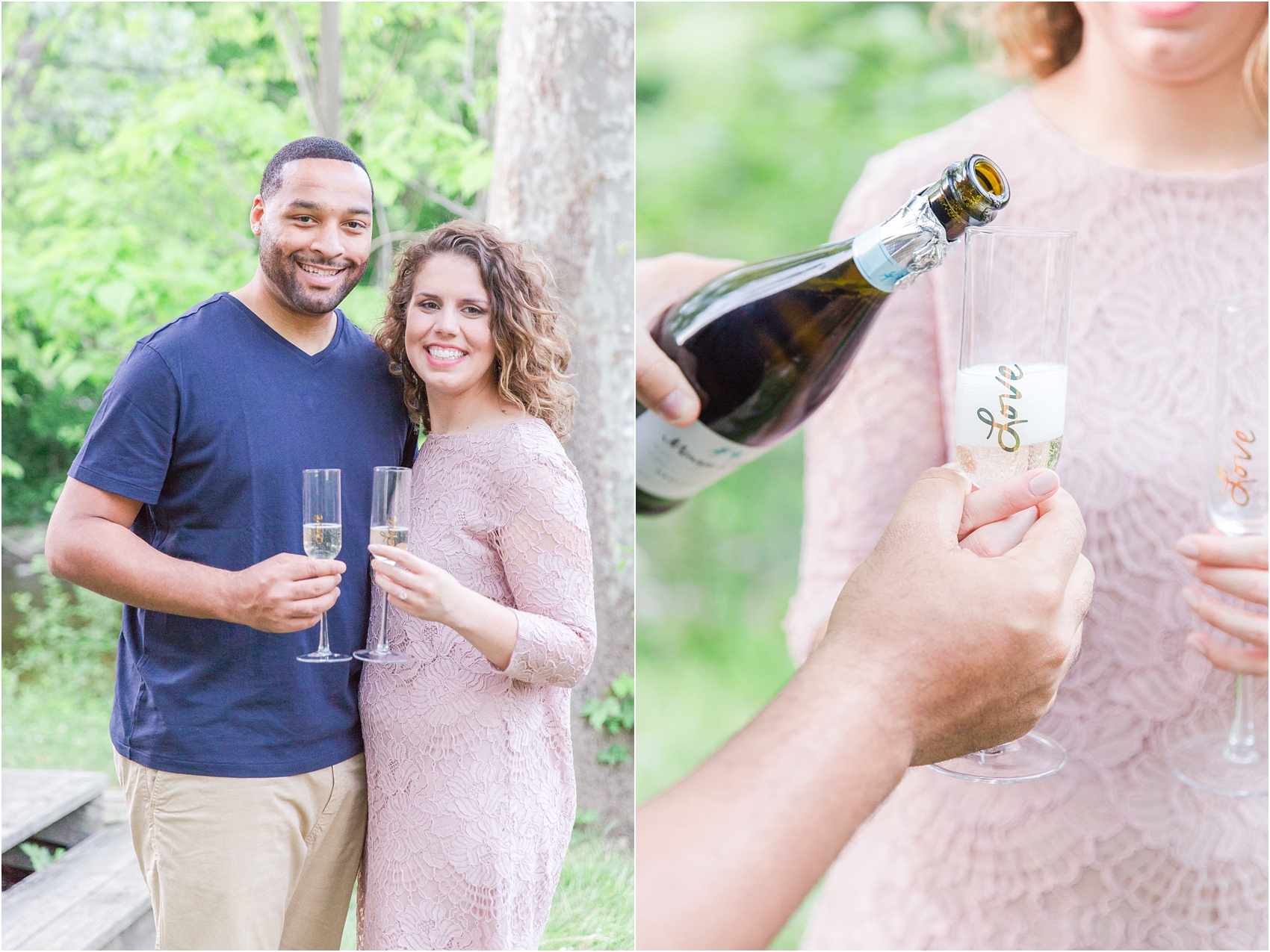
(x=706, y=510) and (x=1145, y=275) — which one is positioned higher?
(x=1145, y=275)

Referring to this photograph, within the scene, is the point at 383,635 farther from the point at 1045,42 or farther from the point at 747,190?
the point at 747,190

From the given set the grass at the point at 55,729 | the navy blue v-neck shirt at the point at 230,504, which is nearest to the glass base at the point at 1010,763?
the navy blue v-neck shirt at the point at 230,504

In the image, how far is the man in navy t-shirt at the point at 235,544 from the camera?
3.72ft

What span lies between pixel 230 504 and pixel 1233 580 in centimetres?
103

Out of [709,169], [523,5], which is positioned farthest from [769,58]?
[523,5]

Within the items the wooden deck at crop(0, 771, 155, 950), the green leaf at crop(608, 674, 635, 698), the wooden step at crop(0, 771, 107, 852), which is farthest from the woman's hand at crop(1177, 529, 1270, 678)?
the wooden step at crop(0, 771, 107, 852)

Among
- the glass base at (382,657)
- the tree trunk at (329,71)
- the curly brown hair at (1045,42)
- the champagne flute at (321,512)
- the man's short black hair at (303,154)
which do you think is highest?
the tree trunk at (329,71)

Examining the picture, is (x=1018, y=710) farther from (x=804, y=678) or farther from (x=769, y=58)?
(x=769, y=58)

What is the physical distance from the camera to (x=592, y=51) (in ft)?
5.65

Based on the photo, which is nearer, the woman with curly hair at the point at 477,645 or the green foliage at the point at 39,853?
the woman with curly hair at the point at 477,645

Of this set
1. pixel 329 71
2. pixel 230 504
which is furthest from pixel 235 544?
pixel 329 71

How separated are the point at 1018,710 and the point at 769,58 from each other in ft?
4.82

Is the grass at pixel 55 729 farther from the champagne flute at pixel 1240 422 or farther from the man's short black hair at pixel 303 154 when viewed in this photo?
the champagne flute at pixel 1240 422

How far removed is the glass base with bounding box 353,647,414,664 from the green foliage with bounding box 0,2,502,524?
4.76ft
